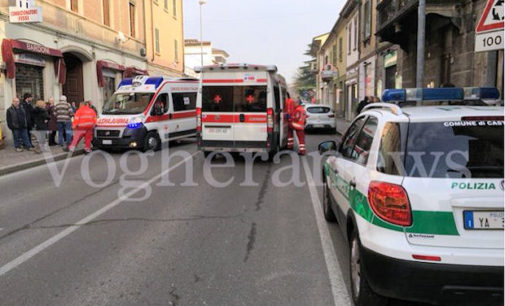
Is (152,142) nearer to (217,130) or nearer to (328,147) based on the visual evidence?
(217,130)

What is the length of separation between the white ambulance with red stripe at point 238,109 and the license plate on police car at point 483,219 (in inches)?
337

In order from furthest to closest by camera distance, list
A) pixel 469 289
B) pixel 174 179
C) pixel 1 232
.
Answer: pixel 174 179 → pixel 1 232 → pixel 469 289

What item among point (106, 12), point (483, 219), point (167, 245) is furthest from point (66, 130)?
point (483, 219)

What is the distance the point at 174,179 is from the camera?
373 inches

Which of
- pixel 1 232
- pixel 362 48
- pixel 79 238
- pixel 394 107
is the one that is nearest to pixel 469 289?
pixel 394 107

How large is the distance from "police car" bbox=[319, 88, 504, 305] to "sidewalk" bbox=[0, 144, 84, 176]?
9.76m

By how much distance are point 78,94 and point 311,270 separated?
2041 cm

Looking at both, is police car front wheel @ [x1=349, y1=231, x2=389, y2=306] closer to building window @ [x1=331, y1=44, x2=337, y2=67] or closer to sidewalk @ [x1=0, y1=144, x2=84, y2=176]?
sidewalk @ [x1=0, y1=144, x2=84, y2=176]

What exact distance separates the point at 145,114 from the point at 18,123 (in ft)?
12.0

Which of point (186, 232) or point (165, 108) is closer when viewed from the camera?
point (186, 232)

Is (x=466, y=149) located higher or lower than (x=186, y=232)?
higher

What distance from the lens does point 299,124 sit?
13984 millimetres

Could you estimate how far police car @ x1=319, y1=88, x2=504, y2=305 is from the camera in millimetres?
2914

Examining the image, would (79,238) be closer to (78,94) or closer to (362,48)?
(78,94)
